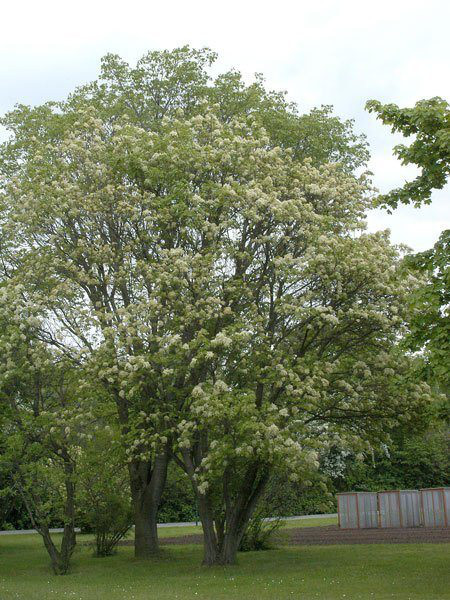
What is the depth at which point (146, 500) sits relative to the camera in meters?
23.9

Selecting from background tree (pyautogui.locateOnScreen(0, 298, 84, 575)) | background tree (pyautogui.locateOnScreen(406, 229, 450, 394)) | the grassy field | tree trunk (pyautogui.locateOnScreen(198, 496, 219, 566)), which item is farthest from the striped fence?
background tree (pyautogui.locateOnScreen(406, 229, 450, 394))

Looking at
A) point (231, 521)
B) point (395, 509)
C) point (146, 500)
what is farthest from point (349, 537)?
point (231, 521)

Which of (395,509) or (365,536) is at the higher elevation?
(395,509)

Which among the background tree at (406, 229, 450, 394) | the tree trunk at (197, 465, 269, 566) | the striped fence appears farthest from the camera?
the striped fence

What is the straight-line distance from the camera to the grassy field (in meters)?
14.9

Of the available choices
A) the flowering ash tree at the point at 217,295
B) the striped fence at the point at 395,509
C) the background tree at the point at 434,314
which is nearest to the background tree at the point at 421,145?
the background tree at the point at 434,314

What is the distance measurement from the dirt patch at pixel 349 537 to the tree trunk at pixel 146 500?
20.5 ft

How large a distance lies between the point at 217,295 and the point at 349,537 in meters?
15.1

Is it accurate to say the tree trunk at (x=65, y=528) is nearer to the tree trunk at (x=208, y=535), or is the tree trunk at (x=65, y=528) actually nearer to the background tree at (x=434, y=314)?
the tree trunk at (x=208, y=535)

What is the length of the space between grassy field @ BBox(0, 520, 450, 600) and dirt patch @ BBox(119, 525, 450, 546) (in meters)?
1.67

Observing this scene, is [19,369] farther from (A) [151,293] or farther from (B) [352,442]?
(B) [352,442]

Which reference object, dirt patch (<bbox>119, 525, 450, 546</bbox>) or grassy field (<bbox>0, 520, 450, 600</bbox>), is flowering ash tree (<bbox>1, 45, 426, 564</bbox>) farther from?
dirt patch (<bbox>119, 525, 450, 546</bbox>)

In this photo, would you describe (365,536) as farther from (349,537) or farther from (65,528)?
(65,528)

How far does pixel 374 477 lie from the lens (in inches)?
1854
